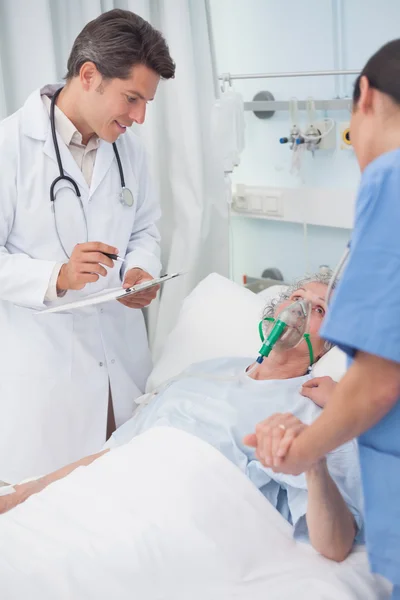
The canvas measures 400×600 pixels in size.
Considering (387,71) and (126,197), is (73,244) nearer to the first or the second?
(126,197)

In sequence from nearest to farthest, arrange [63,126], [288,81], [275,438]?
[275,438], [63,126], [288,81]

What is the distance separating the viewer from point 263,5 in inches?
111

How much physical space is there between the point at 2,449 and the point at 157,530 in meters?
0.79

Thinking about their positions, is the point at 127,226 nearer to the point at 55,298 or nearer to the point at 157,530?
the point at 55,298

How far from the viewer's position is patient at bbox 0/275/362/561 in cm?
151

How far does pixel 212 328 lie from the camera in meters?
2.47

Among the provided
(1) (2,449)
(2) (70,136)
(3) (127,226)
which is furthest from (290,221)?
(1) (2,449)

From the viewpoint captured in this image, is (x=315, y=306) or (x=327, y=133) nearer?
(x=315, y=306)

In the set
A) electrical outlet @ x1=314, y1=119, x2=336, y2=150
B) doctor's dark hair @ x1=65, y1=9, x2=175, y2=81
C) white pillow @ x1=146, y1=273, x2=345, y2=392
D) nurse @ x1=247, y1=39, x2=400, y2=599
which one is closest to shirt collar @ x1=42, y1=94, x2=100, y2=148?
doctor's dark hair @ x1=65, y1=9, x2=175, y2=81

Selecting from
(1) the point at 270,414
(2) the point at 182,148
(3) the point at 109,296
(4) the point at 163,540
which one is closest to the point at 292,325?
(1) the point at 270,414

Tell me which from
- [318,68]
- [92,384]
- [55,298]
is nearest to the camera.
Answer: [55,298]

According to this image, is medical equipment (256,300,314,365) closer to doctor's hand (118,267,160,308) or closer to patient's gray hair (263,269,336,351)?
patient's gray hair (263,269,336,351)

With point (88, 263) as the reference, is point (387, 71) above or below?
above

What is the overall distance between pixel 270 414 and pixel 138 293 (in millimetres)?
582
